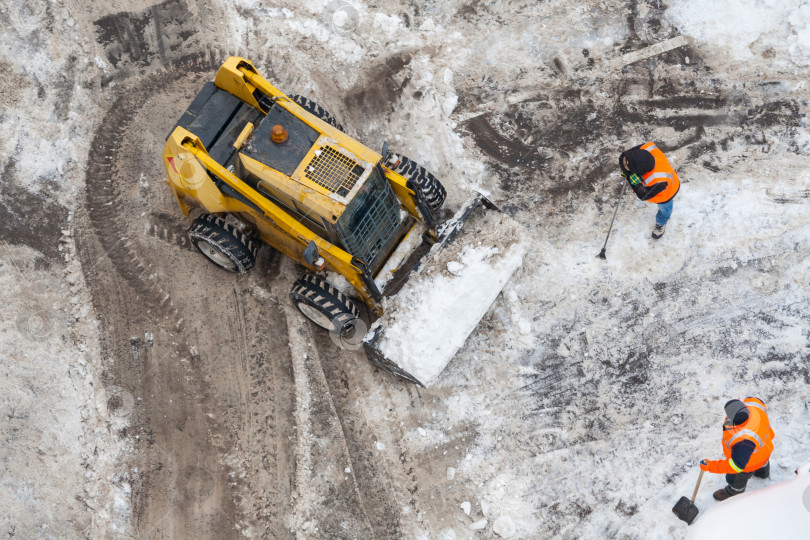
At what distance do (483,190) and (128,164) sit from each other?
15.9ft

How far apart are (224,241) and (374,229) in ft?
5.93

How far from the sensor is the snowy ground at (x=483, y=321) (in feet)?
23.9

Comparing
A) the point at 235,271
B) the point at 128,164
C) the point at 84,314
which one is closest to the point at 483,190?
the point at 235,271

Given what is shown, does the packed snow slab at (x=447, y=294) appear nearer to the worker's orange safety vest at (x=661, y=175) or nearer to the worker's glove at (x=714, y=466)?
the worker's orange safety vest at (x=661, y=175)

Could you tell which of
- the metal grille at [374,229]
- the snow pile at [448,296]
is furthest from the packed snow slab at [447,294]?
the metal grille at [374,229]

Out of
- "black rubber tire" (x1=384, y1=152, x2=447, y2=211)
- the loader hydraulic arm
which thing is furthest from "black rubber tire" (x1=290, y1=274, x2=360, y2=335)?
"black rubber tire" (x1=384, y1=152, x2=447, y2=211)

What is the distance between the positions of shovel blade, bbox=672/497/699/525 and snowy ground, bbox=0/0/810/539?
15cm

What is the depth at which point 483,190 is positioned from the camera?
853 cm

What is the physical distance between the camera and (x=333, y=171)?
6.69 m

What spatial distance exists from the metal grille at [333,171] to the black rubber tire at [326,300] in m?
1.22

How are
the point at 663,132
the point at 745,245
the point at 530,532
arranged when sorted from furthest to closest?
the point at 663,132, the point at 745,245, the point at 530,532

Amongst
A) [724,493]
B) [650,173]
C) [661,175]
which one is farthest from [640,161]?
[724,493]

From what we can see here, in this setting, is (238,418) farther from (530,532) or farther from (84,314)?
(530,532)

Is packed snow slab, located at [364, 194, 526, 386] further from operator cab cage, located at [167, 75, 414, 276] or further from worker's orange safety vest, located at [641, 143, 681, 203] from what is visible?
worker's orange safety vest, located at [641, 143, 681, 203]
